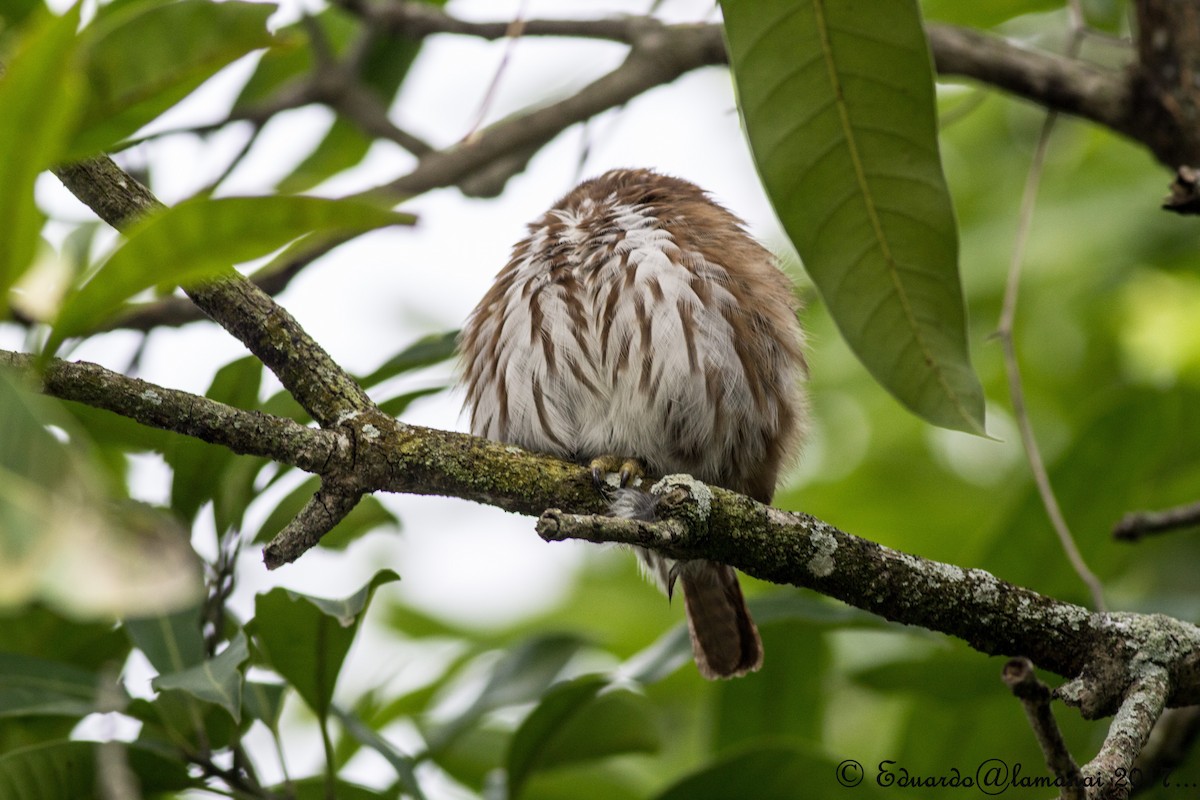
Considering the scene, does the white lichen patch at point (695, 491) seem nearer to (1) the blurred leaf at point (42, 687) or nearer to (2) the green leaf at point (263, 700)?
(2) the green leaf at point (263, 700)

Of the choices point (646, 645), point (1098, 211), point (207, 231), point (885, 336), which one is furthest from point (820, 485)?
point (207, 231)

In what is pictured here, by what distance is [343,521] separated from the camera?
11.6 ft

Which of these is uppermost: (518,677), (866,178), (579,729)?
(866,178)

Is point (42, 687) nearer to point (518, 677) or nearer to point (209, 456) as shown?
point (209, 456)

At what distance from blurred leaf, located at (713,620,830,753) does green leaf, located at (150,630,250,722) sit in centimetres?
190

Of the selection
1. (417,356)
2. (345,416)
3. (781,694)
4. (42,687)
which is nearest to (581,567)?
(781,694)

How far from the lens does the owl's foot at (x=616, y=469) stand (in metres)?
2.87

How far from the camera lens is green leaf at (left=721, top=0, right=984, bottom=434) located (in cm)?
257

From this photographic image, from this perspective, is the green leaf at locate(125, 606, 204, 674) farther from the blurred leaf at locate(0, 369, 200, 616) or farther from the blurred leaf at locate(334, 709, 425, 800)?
the blurred leaf at locate(0, 369, 200, 616)

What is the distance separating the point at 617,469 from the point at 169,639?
4.13 feet

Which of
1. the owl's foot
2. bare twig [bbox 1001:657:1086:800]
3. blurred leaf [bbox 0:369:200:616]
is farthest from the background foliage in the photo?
bare twig [bbox 1001:657:1086:800]

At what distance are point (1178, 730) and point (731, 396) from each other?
1561mm

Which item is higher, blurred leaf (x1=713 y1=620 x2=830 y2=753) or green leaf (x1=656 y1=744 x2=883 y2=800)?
green leaf (x1=656 y1=744 x2=883 y2=800)

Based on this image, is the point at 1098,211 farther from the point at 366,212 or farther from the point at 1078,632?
the point at 366,212
